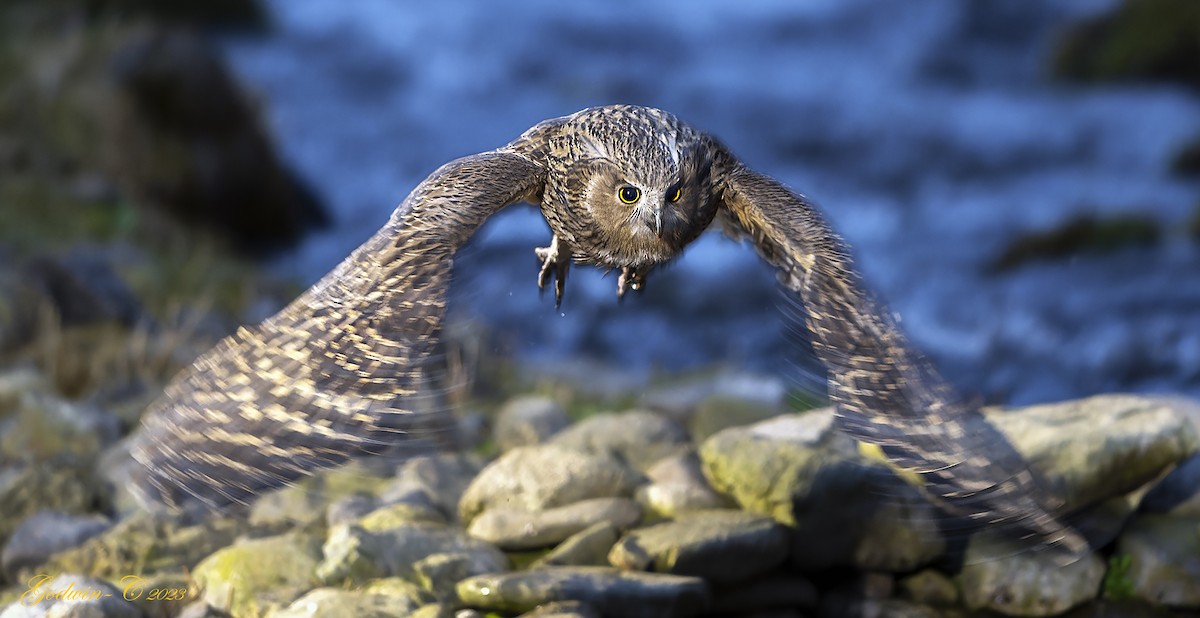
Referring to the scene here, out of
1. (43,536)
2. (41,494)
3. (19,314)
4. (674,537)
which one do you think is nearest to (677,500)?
(674,537)

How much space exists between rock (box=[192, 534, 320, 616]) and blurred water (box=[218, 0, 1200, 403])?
14.2ft

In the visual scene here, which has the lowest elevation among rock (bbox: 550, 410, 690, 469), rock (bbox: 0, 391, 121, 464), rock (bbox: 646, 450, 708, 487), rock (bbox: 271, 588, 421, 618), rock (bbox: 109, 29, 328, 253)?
rock (bbox: 271, 588, 421, 618)

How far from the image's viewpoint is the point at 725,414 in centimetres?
667

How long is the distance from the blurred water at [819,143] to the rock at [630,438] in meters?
2.89

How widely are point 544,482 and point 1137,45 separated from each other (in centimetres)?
1116

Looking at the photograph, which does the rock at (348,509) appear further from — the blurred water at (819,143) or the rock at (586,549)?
the blurred water at (819,143)

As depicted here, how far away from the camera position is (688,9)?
17.2 meters

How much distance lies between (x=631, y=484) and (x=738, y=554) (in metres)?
0.68

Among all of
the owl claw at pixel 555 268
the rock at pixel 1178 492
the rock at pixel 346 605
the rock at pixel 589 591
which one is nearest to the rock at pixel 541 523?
the rock at pixel 589 591

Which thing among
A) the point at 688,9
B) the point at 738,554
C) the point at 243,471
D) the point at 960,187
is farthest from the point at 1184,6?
the point at 243,471

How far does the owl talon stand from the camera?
4980mm

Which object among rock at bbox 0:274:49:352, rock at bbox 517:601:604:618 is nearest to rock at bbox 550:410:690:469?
rock at bbox 517:601:604:618

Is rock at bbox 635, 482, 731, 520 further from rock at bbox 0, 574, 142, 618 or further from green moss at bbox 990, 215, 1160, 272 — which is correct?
green moss at bbox 990, 215, 1160, 272

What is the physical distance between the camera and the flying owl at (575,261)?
3.99 m
